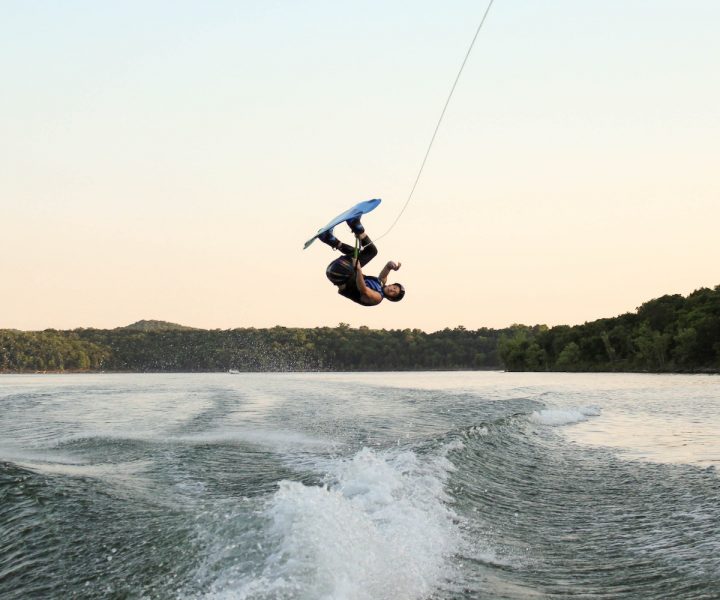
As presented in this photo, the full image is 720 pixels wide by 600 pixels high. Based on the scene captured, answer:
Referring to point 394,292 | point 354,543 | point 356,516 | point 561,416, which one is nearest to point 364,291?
point 394,292

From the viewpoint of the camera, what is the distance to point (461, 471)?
1673 centimetres

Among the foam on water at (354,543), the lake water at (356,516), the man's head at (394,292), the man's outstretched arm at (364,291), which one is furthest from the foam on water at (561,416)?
the man's outstretched arm at (364,291)

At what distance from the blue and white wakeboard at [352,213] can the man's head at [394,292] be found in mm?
1451

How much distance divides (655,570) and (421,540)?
292 cm

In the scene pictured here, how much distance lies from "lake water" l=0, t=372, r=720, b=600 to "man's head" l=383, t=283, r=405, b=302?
3.14m

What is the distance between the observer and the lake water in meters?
8.19

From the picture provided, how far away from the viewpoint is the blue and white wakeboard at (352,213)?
1089 centimetres

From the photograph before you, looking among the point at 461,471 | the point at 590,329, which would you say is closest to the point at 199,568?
the point at 461,471

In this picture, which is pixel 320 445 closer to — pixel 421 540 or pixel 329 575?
pixel 421 540

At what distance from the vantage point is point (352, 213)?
1097cm

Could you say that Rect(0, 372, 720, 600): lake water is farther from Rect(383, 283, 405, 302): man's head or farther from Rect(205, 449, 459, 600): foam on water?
Rect(383, 283, 405, 302): man's head

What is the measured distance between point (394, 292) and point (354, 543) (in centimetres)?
444

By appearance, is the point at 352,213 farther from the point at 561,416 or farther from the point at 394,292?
the point at 561,416

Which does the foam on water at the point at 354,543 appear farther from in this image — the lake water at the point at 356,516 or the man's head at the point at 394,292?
the man's head at the point at 394,292
